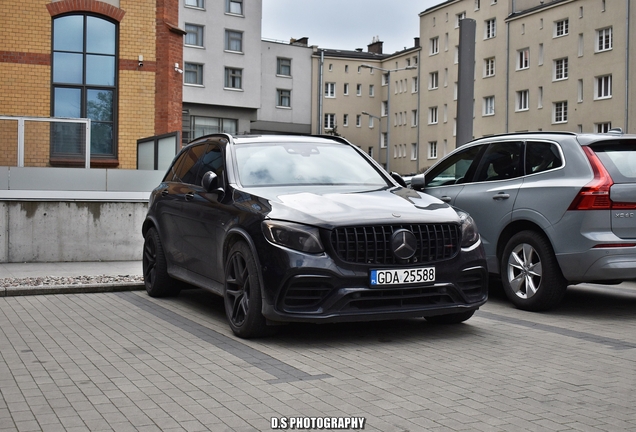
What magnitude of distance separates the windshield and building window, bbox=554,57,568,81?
4869 centimetres

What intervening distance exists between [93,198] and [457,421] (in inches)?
400

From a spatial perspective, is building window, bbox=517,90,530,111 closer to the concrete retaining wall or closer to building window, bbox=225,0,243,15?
building window, bbox=225,0,243,15

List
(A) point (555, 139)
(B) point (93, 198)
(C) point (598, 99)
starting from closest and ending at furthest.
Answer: (A) point (555, 139)
(B) point (93, 198)
(C) point (598, 99)

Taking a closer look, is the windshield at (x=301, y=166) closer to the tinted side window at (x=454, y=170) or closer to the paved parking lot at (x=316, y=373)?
the paved parking lot at (x=316, y=373)

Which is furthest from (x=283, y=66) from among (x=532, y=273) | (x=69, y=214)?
(x=532, y=273)

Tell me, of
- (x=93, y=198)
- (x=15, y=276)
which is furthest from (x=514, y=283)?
(x=93, y=198)

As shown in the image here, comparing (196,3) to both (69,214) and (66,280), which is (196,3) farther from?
(66,280)

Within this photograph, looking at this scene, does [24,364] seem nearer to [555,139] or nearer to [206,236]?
[206,236]

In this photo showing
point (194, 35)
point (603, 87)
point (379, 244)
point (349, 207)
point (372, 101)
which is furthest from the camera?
point (372, 101)

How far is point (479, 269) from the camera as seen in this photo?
7105mm

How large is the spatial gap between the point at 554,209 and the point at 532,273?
0.73 m

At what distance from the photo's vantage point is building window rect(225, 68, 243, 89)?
6141 cm

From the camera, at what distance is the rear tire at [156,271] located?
9391 mm

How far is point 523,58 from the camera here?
58500mm
